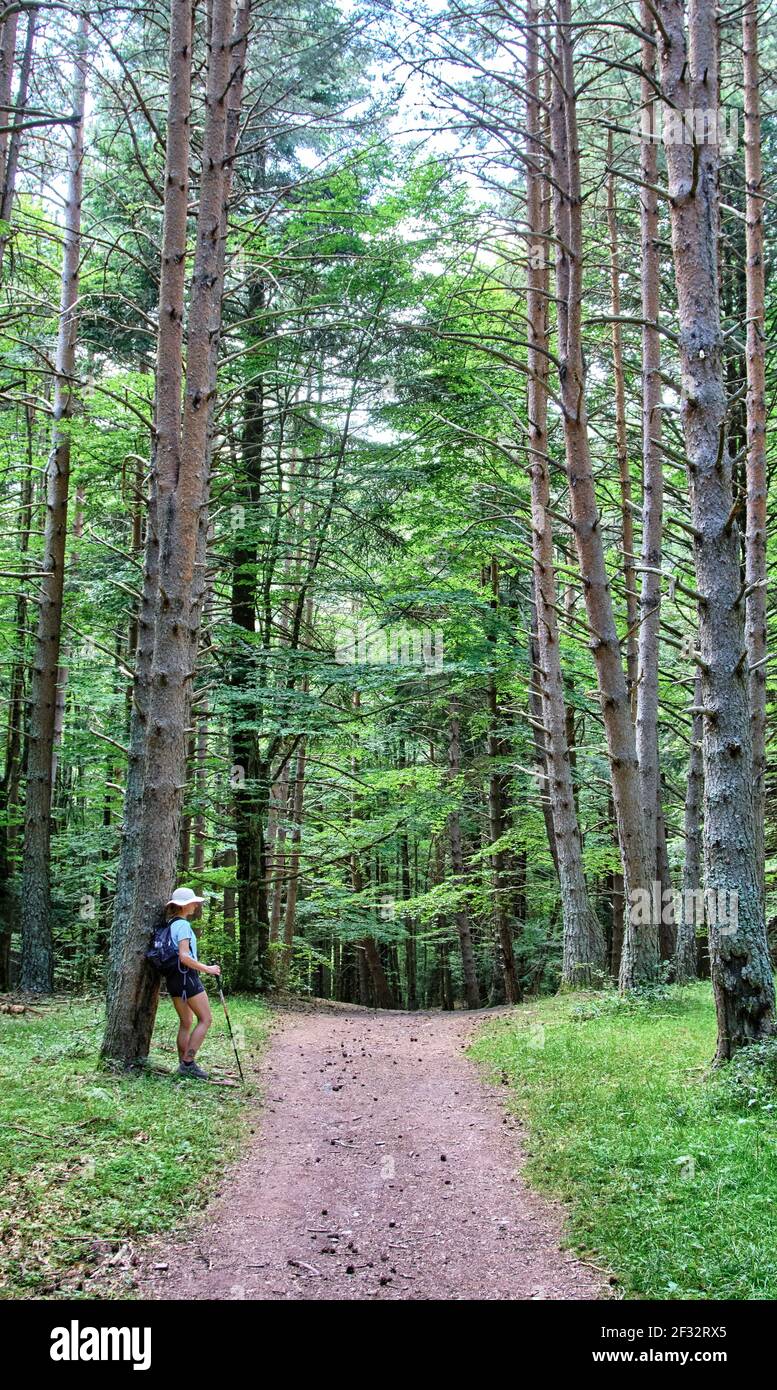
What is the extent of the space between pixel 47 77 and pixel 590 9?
8010 millimetres

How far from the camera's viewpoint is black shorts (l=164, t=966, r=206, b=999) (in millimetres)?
7664

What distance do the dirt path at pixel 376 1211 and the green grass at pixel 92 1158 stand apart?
0.22m

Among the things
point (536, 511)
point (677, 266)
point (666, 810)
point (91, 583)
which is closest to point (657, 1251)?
point (677, 266)

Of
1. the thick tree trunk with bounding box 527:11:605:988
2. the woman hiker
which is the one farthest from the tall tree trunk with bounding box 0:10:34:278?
the thick tree trunk with bounding box 527:11:605:988

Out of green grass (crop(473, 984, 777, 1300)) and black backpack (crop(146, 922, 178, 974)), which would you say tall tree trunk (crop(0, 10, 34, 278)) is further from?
green grass (crop(473, 984, 777, 1300))

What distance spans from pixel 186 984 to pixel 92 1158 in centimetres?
249

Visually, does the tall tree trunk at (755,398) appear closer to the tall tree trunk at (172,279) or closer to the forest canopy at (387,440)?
the forest canopy at (387,440)

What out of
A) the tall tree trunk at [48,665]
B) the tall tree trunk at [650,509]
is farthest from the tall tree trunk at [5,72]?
the tall tree trunk at [650,509]

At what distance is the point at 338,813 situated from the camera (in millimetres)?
21578

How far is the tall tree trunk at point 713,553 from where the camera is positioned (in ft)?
21.0

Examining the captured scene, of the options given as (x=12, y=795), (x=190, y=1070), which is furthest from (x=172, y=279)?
(x=12, y=795)

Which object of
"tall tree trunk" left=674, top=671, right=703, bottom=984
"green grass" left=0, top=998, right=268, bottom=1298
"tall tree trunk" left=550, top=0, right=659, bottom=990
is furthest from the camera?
"tall tree trunk" left=674, top=671, right=703, bottom=984

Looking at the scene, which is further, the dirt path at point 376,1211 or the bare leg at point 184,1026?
the bare leg at point 184,1026

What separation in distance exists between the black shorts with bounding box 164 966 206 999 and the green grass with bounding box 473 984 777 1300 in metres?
2.89
